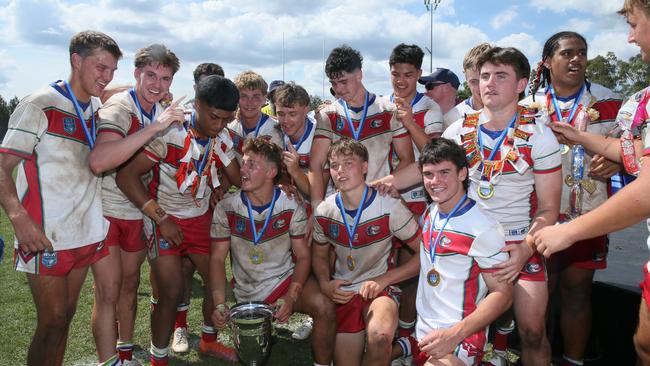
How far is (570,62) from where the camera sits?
3562 mm

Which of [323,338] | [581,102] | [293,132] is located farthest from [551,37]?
[323,338]

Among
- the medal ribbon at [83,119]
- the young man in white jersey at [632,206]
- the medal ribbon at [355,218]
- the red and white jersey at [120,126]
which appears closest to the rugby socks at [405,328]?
the medal ribbon at [355,218]

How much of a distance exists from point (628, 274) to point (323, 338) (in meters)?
3.02

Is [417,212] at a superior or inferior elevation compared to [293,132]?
inferior

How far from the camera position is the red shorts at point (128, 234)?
371 cm

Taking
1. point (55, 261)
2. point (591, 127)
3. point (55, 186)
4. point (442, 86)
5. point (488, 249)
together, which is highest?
point (442, 86)

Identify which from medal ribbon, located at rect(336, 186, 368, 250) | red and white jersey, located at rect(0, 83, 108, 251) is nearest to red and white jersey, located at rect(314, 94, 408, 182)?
medal ribbon, located at rect(336, 186, 368, 250)

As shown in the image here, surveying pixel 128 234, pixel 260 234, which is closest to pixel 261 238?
pixel 260 234

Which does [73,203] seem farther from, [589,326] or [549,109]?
[589,326]

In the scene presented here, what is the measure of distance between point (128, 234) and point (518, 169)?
9.31 feet

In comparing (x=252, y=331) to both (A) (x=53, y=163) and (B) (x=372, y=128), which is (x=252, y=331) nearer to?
(A) (x=53, y=163)

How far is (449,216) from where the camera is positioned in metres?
2.88

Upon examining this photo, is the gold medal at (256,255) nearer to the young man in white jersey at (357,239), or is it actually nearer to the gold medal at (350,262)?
the young man in white jersey at (357,239)

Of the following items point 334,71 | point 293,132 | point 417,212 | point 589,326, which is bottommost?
point 589,326
